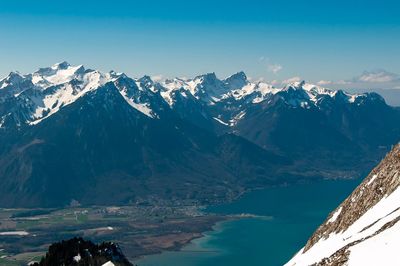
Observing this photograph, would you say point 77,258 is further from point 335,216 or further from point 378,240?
point 378,240

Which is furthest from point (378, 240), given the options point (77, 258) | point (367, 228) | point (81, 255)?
point (81, 255)

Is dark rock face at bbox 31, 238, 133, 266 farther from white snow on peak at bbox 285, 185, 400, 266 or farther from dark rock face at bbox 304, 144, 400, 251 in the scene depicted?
white snow on peak at bbox 285, 185, 400, 266

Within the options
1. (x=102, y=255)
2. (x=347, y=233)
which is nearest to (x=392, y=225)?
(x=347, y=233)

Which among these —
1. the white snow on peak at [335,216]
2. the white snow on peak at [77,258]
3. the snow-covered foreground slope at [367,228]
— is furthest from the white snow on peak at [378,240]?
the white snow on peak at [77,258]

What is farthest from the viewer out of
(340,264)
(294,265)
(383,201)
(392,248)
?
(294,265)

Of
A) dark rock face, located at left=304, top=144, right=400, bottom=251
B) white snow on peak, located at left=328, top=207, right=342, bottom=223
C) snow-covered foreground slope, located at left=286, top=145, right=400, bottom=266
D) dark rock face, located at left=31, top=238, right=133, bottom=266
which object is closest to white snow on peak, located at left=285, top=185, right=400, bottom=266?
snow-covered foreground slope, located at left=286, top=145, right=400, bottom=266

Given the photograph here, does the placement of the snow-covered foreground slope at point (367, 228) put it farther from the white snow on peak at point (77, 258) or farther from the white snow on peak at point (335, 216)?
the white snow on peak at point (77, 258)

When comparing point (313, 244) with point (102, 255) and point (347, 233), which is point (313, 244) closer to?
point (347, 233)
